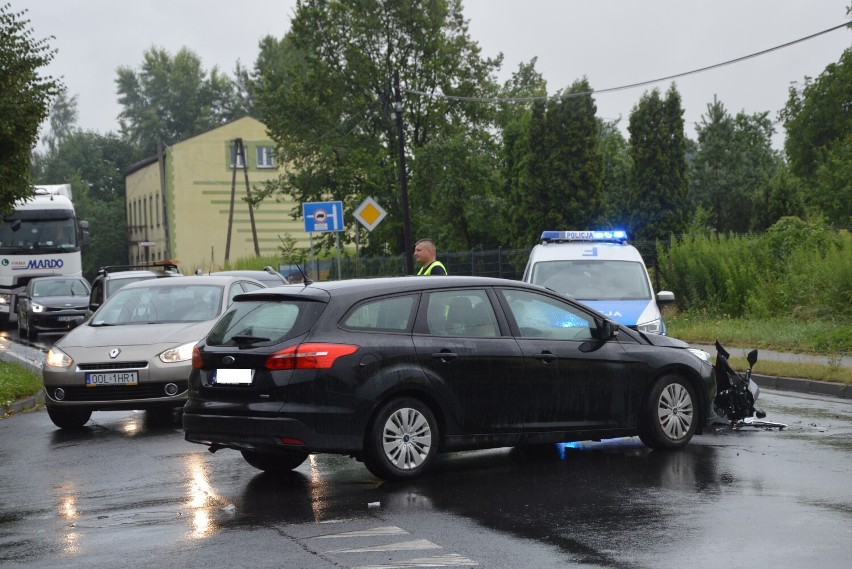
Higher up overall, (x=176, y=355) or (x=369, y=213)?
(x=369, y=213)

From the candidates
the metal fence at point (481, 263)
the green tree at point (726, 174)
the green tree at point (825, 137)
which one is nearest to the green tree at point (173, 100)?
the green tree at point (825, 137)

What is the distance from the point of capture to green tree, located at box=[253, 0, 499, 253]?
4931 cm

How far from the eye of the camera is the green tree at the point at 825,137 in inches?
2475

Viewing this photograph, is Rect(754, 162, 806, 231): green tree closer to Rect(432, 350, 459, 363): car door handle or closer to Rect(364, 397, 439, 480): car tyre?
Rect(432, 350, 459, 363): car door handle

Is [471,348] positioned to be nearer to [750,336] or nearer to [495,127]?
[750,336]

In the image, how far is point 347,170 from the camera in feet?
164

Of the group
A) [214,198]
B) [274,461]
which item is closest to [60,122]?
[214,198]

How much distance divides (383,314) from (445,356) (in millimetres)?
550

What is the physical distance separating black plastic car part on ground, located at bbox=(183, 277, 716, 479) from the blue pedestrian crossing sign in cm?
1887

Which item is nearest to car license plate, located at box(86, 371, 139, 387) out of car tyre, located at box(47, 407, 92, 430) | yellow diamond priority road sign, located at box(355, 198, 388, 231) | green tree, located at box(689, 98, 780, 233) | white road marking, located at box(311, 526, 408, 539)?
car tyre, located at box(47, 407, 92, 430)

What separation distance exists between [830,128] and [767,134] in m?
3.45

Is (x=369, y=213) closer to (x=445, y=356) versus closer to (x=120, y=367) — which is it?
(x=120, y=367)

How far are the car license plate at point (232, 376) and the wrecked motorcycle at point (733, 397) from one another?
4.91 metres

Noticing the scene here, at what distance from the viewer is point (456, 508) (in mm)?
8172
